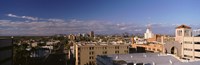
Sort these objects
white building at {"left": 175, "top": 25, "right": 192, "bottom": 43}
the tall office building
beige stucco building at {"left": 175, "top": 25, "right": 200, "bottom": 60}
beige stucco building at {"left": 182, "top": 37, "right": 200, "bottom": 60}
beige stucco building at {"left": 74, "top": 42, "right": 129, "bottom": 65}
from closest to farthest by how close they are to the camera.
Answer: the tall office building < beige stucco building at {"left": 182, "top": 37, "right": 200, "bottom": 60} < beige stucco building at {"left": 175, "top": 25, "right": 200, "bottom": 60} < white building at {"left": 175, "top": 25, "right": 192, "bottom": 43} < beige stucco building at {"left": 74, "top": 42, "right": 129, "bottom": 65}

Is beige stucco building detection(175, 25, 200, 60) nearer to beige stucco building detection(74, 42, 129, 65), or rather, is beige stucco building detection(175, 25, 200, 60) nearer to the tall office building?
beige stucco building detection(74, 42, 129, 65)

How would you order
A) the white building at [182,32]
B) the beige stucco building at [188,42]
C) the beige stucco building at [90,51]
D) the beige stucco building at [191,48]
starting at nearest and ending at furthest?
1. the beige stucco building at [191,48]
2. the beige stucco building at [188,42]
3. the white building at [182,32]
4. the beige stucco building at [90,51]

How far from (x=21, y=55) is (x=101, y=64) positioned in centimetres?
6225

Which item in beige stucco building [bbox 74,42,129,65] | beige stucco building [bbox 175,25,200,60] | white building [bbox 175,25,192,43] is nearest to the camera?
beige stucco building [bbox 175,25,200,60]

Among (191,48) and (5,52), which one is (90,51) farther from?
(5,52)

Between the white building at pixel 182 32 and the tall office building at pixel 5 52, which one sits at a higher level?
the white building at pixel 182 32

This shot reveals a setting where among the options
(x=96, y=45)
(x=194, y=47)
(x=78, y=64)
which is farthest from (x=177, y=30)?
(x=78, y=64)

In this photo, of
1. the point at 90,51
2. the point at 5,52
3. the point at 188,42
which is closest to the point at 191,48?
the point at 188,42

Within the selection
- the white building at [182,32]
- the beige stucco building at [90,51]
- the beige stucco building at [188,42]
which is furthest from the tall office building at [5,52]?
the white building at [182,32]

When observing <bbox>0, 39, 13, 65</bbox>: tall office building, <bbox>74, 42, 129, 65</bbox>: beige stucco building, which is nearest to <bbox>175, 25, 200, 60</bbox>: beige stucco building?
<bbox>74, 42, 129, 65</bbox>: beige stucco building

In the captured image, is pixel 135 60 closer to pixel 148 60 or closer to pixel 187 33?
pixel 148 60

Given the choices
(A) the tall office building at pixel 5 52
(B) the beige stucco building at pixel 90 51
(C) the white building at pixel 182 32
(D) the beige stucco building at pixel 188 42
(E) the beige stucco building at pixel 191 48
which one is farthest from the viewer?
(B) the beige stucco building at pixel 90 51

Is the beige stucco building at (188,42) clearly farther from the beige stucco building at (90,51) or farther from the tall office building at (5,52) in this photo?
the tall office building at (5,52)

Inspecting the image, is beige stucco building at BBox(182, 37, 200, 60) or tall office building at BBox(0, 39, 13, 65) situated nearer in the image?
tall office building at BBox(0, 39, 13, 65)
